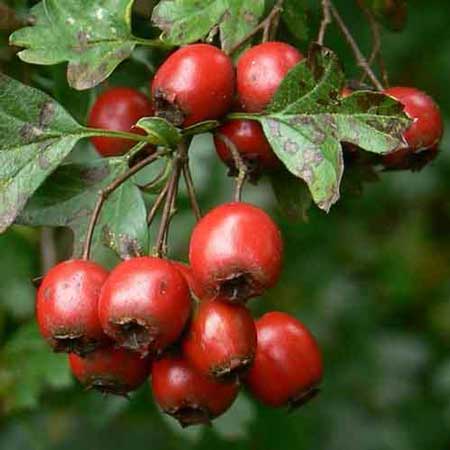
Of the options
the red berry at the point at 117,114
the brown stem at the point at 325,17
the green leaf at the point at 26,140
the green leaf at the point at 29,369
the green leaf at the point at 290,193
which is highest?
the brown stem at the point at 325,17

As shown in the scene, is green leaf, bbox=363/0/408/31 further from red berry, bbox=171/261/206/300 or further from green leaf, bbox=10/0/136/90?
red berry, bbox=171/261/206/300

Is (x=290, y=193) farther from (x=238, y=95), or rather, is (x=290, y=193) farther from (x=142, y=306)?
(x=142, y=306)

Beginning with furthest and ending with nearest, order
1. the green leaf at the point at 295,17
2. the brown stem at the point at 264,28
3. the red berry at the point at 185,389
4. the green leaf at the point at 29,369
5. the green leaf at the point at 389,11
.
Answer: the green leaf at the point at 29,369 → the green leaf at the point at 389,11 → the green leaf at the point at 295,17 → the brown stem at the point at 264,28 → the red berry at the point at 185,389

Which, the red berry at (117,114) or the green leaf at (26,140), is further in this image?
the red berry at (117,114)

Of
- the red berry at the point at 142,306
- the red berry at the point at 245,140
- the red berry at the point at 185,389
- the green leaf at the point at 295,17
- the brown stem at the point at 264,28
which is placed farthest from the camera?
the green leaf at the point at 295,17

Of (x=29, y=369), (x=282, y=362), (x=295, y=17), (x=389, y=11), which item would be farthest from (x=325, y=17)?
(x=29, y=369)

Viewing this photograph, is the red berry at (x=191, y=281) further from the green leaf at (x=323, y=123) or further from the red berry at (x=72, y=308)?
the green leaf at (x=323, y=123)

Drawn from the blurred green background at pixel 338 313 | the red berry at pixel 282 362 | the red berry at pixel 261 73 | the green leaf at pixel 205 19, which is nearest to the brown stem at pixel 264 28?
the green leaf at pixel 205 19
